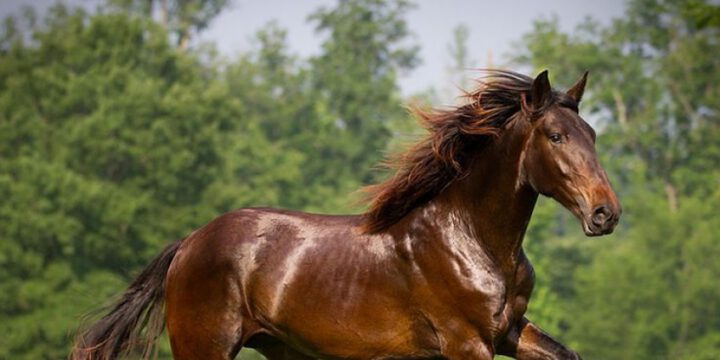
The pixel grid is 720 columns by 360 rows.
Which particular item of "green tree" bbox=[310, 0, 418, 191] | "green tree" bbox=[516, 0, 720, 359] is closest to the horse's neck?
"green tree" bbox=[516, 0, 720, 359]

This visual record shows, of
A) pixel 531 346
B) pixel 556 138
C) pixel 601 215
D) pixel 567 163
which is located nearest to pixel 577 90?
pixel 556 138

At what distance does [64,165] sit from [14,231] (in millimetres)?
3694

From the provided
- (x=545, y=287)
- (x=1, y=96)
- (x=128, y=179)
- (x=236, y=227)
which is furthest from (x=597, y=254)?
(x=236, y=227)

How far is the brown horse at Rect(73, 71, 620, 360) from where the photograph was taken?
6.61m

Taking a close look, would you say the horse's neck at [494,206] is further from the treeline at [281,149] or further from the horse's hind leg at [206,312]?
the treeline at [281,149]

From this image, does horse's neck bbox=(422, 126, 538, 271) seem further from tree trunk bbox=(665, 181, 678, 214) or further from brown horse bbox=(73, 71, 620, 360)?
tree trunk bbox=(665, 181, 678, 214)

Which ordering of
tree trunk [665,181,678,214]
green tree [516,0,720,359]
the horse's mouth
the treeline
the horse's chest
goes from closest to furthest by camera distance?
the horse's mouth, the horse's chest, the treeline, green tree [516,0,720,359], tree trunk [665,181,678,214]

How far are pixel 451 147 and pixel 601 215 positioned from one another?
1.27 m

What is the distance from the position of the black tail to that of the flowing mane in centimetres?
185

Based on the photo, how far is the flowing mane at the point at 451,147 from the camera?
7004 mm

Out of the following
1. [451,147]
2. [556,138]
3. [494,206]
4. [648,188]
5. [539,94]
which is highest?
[539,94]

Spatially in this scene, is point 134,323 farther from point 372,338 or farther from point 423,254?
point 423,254

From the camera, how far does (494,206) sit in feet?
22.5

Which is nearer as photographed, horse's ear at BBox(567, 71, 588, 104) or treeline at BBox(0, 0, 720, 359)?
horse's ear at BBox(567, 71, 588, 104)
